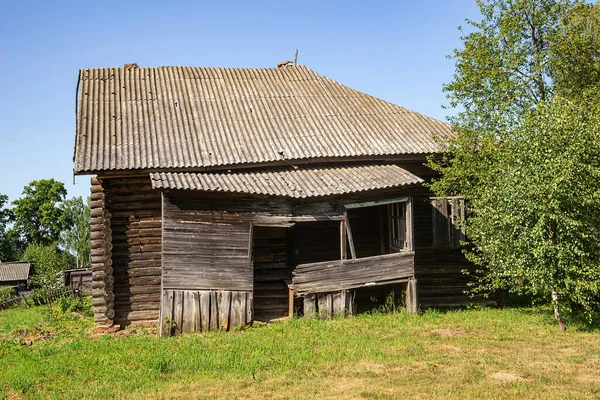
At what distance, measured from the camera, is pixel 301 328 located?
1245cm

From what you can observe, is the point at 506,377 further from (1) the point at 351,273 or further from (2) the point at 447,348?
(1) the point at 351,273

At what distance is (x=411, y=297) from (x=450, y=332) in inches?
79.5

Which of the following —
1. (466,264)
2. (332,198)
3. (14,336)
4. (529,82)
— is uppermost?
(529,82)

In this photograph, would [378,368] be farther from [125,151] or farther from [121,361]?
[125,151]

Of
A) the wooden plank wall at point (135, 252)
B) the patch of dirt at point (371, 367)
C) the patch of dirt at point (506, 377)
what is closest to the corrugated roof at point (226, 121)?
the wooden plank wall at point (135, 252)

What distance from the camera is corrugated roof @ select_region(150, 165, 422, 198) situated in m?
13.0

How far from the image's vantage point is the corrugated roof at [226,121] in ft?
47.2

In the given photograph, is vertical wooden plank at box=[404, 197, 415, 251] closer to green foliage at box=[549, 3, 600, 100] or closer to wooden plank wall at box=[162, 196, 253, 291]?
wooden plank wall at box=[162, 196, 253, 291]

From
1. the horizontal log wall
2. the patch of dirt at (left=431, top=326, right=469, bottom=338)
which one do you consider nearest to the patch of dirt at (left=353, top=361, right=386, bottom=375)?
the patch of dirt at (left=431, top=326, right=469, bottom=338)

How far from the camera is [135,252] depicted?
1385 centimetres

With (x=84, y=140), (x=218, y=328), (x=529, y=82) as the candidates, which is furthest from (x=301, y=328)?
(x=529, y=82)

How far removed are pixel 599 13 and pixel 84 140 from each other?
15.8 metres

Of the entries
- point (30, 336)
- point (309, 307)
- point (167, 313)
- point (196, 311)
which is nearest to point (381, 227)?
point (309, 307)

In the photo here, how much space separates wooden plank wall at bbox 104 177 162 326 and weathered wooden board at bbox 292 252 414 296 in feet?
11.3
